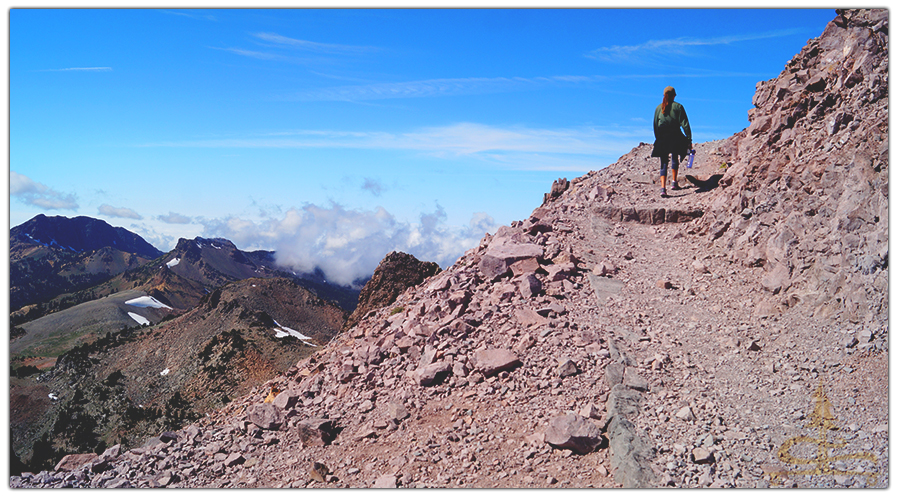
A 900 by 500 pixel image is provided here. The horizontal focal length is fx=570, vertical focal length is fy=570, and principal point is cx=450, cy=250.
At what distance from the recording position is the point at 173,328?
171 feet

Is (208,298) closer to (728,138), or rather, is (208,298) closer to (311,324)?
(311,324)

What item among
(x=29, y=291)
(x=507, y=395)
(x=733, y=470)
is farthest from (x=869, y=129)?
(x=29, y=291)

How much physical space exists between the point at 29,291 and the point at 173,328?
10998 centimetres

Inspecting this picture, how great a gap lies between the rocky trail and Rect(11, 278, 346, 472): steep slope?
17.3 meters

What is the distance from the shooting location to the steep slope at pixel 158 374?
101 feet

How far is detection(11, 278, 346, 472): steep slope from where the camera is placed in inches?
1207

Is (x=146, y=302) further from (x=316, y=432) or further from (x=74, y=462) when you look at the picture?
(x=316, y=432)

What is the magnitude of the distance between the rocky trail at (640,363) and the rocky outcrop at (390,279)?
1146cm

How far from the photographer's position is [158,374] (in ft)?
137

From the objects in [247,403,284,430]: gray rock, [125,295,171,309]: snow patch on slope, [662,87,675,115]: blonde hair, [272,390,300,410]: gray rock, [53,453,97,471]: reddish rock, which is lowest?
[125,295,171,309]: snow patch on slope

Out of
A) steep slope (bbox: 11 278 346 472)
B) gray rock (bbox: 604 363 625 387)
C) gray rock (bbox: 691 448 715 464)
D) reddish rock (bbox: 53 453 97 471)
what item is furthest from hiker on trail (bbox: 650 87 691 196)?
steep slope (bbox: 11 278 346 472)

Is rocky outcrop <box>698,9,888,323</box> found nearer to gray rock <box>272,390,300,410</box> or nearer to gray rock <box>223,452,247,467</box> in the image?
gray rock <box>272,390,300,410</box>

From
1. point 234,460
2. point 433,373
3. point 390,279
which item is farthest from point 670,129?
point 390,279

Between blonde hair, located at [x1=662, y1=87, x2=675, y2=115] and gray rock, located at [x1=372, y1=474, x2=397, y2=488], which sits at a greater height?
blonde hair, located at [x1=662, y1=87, x2=675, y2=115]
